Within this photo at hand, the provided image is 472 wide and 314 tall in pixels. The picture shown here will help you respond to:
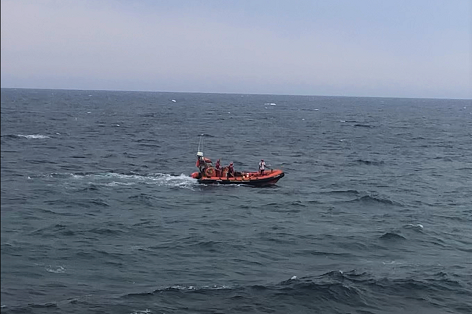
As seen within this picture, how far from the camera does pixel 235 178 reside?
47812 mm

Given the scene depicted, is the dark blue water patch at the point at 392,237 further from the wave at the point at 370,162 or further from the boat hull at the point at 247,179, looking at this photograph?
the wave at the point at 370,162

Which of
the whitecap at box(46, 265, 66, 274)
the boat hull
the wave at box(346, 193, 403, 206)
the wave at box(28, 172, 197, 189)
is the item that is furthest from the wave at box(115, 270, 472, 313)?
the wave at box(28, 172, 197, 189)

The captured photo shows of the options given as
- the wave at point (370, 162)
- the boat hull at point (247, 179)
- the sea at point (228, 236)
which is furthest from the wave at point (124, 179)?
the wave at point (370, 162)

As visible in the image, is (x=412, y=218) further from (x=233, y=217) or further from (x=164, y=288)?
(x=164, y=288)

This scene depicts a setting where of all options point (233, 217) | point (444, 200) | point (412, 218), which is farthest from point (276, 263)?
point (444, 200)

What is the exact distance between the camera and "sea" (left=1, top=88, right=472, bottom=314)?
23.1 meters

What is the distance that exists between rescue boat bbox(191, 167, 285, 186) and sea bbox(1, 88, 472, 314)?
57 cm

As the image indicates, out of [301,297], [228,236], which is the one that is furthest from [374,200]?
[301,297]

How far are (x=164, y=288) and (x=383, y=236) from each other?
14.7 m

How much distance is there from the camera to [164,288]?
24094mm

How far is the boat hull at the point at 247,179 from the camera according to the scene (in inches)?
1870

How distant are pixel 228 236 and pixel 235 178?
15413 mm

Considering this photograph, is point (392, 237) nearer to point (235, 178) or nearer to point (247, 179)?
point (247, 179)

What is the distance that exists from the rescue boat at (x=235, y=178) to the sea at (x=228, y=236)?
572 millimetres
